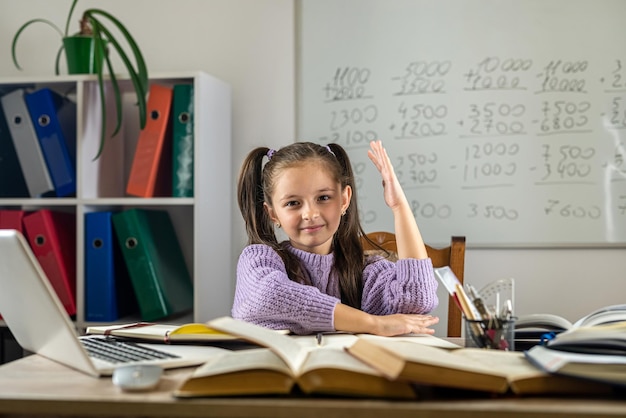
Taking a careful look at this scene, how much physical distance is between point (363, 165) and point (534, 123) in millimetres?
600

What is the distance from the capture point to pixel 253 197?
1752 mm

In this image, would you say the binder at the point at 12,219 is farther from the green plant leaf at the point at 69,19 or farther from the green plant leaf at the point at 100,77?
the green plant leaf at the point at 69,19

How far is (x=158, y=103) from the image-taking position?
2.53 metres

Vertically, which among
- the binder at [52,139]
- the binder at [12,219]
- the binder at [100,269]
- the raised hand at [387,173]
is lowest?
the binder at [100,269]

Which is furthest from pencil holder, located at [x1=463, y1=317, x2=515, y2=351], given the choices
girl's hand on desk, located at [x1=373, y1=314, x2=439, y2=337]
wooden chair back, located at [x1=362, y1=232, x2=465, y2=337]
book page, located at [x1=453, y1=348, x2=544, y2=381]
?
wooden chair back, located at [x1=362, y1=232, x2=465, y2=337]

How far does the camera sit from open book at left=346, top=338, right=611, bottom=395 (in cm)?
76

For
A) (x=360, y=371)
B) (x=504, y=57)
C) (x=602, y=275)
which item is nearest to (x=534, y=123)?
(x=504, y=57)

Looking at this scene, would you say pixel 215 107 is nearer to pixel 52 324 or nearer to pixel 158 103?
pixel 158 103

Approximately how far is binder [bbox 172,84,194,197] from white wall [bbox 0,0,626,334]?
0.28 meters

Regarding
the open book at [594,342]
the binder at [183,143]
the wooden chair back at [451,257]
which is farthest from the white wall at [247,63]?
the open book at [594,342]

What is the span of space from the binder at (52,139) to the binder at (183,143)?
0.37 metres

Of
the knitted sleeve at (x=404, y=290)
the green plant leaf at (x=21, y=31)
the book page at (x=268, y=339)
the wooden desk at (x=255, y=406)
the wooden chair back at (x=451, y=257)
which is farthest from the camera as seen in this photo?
the green plant leaf at (x=21, y=31)

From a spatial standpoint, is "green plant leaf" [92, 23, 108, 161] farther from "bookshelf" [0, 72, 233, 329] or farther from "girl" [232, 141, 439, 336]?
"girl" [232, 141, 439, 336]

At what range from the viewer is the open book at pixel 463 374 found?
0.76 meters
